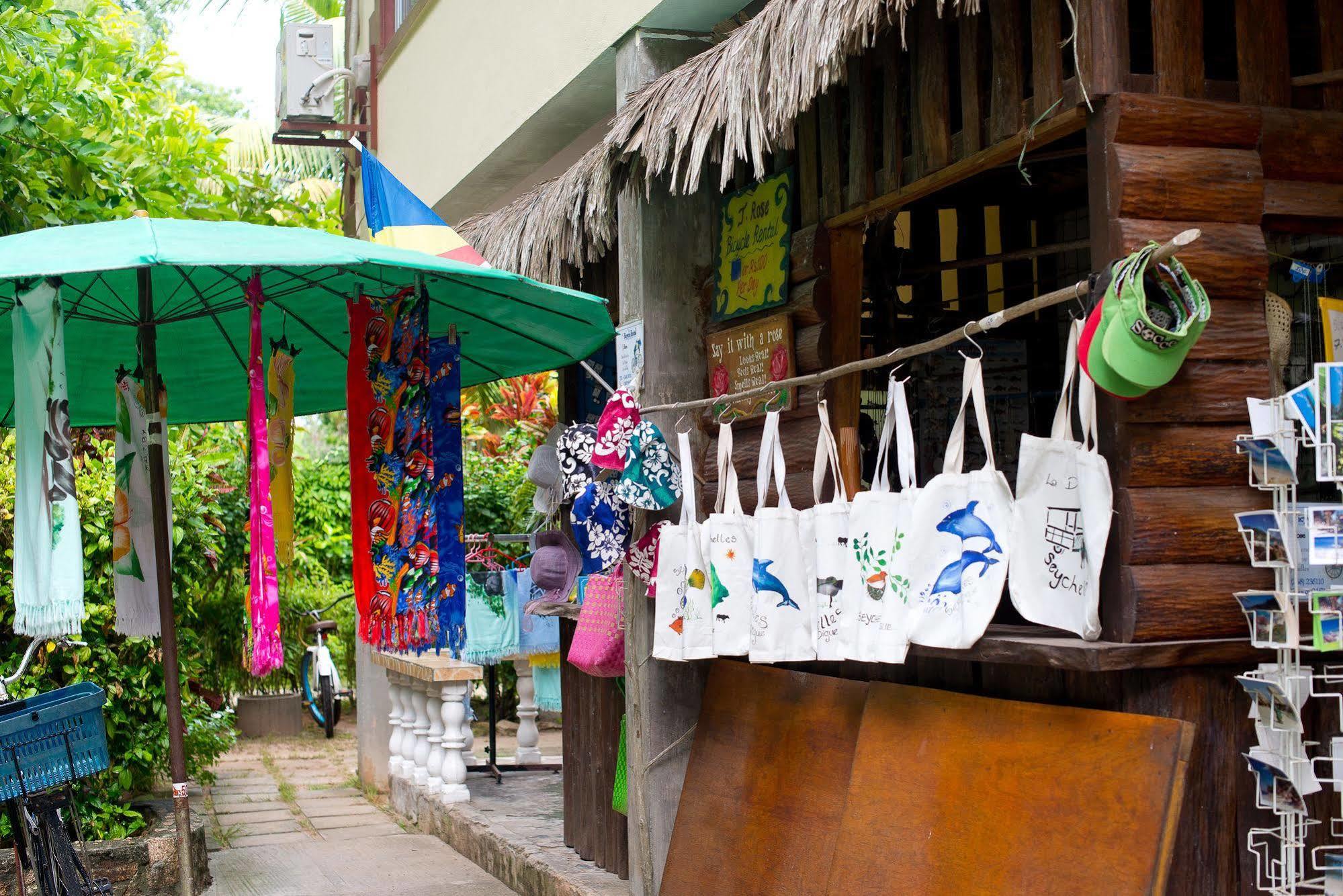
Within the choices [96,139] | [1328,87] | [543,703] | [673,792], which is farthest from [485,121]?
[1328,87]

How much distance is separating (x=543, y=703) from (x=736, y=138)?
5.45 metres

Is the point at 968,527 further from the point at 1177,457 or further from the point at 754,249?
the point at 754,249

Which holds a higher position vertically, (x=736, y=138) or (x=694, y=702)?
(x=736, y=138)

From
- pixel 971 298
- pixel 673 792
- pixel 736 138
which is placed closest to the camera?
pixel 736 138

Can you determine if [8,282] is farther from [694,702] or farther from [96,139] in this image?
[96,139]

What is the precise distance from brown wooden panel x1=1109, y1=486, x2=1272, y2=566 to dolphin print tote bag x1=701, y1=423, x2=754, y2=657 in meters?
1.55

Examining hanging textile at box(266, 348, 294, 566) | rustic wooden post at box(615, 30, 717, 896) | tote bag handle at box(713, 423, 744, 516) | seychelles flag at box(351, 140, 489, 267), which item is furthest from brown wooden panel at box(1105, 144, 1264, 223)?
hanging textile at box(266, 348, 294, 566)

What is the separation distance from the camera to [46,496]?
408 centimetres

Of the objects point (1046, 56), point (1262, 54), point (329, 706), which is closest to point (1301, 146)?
point (1262, 54)

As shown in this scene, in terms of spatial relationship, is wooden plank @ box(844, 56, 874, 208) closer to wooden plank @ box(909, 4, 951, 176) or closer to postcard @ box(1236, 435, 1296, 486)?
wooden plank @ box(909, 4, 951, 176)

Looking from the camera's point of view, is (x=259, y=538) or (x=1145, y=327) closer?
(x=1145, y=327)

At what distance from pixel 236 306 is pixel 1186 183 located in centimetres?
340

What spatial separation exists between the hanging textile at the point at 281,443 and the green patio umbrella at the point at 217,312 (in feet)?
1.06

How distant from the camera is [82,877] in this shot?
5145mm
